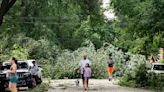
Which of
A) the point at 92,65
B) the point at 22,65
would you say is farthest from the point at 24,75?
the point at 92,65

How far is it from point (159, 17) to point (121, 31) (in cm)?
709

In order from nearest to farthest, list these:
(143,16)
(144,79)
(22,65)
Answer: (143,16) < (22,65) < (144,79)

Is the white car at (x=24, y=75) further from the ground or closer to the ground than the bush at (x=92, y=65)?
closer to the ground

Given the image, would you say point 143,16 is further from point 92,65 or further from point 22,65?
point 92,65

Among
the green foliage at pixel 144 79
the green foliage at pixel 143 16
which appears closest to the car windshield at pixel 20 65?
the green foliage at pixel 143 16

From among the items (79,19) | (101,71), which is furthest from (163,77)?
(79,19)

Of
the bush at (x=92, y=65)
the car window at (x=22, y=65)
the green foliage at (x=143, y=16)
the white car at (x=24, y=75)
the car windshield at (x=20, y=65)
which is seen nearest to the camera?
the green foliage at (x=143, y=16)

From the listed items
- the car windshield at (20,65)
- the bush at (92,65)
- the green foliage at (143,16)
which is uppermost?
the green foliage at (143,16)

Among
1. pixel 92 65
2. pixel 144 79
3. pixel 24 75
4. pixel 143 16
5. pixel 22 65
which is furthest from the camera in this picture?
pixel 92 65

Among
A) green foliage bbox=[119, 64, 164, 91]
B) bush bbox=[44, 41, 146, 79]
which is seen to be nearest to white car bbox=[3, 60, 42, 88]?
green foliage bbox=[119, 64, 164, 91]

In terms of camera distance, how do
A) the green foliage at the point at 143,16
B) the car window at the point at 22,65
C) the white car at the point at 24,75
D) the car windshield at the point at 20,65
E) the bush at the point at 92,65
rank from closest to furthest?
the green foliage at the point at 143,16 < the white car at the point at 24,75 < the car windshield at the point at 20,65 < the car window at the point at 22,65 < the bush at the point at 92,65

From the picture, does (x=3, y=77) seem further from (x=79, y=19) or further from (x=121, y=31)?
(x=79, y=19)

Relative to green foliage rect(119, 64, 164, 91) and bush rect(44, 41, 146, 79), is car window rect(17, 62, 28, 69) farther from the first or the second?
bush rect(44, 41, 146, 79)

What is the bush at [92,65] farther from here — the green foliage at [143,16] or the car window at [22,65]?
the car window at [22,65]
